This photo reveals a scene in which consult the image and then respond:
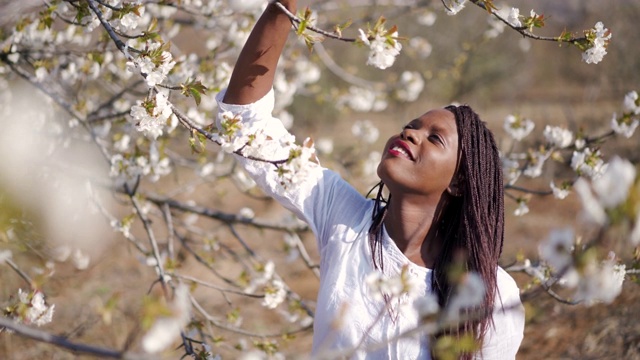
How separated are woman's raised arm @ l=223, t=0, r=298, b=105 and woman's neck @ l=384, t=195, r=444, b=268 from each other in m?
0.48

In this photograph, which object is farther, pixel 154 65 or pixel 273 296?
pixel 273 296

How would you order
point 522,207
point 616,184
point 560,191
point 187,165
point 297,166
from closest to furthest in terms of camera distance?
point 616,184 → point 297,166 → point 560,191 → point 522,207 → point 187,165

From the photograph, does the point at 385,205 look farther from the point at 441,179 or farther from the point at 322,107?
the point at 322,107

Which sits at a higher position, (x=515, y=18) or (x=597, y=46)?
(x=515, y=18)

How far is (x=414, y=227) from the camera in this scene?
5.84 ft

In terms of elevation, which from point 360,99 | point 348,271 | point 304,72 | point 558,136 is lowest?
point 348,271

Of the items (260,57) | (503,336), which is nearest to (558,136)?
(503,336)

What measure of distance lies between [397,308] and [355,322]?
0.11 meters

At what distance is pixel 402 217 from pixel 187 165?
2.20 meters

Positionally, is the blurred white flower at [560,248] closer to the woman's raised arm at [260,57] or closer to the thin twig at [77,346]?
the thin twig at [77,346]

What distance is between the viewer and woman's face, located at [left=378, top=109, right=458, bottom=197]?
5.53 ft

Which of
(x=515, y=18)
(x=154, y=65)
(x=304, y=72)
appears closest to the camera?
(x=154, y=65)

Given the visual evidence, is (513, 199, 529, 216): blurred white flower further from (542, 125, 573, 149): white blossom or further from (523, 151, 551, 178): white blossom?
(542, 125, 573, 149): white blossom

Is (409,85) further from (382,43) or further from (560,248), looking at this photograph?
(560,248)
